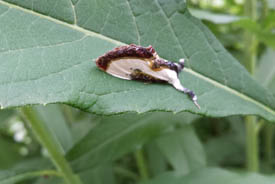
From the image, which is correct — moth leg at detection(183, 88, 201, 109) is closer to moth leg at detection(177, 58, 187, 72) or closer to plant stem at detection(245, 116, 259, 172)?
moth leg at detection(177, 58, 187, 72)

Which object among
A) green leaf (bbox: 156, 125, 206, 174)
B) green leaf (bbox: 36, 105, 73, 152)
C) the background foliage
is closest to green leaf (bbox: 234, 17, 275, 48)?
the background foliage

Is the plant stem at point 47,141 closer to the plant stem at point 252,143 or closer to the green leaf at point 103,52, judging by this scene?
the green leaf at point 103,52

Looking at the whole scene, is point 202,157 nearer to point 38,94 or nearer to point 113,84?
point 113,84

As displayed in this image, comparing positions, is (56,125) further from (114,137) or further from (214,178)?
(214,178)

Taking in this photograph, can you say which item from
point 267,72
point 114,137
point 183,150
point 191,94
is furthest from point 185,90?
point 267,72

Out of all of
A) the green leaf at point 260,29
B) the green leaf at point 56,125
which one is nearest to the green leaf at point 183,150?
the green leaf at point 56,125

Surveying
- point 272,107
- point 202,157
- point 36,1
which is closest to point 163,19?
point 36,1
